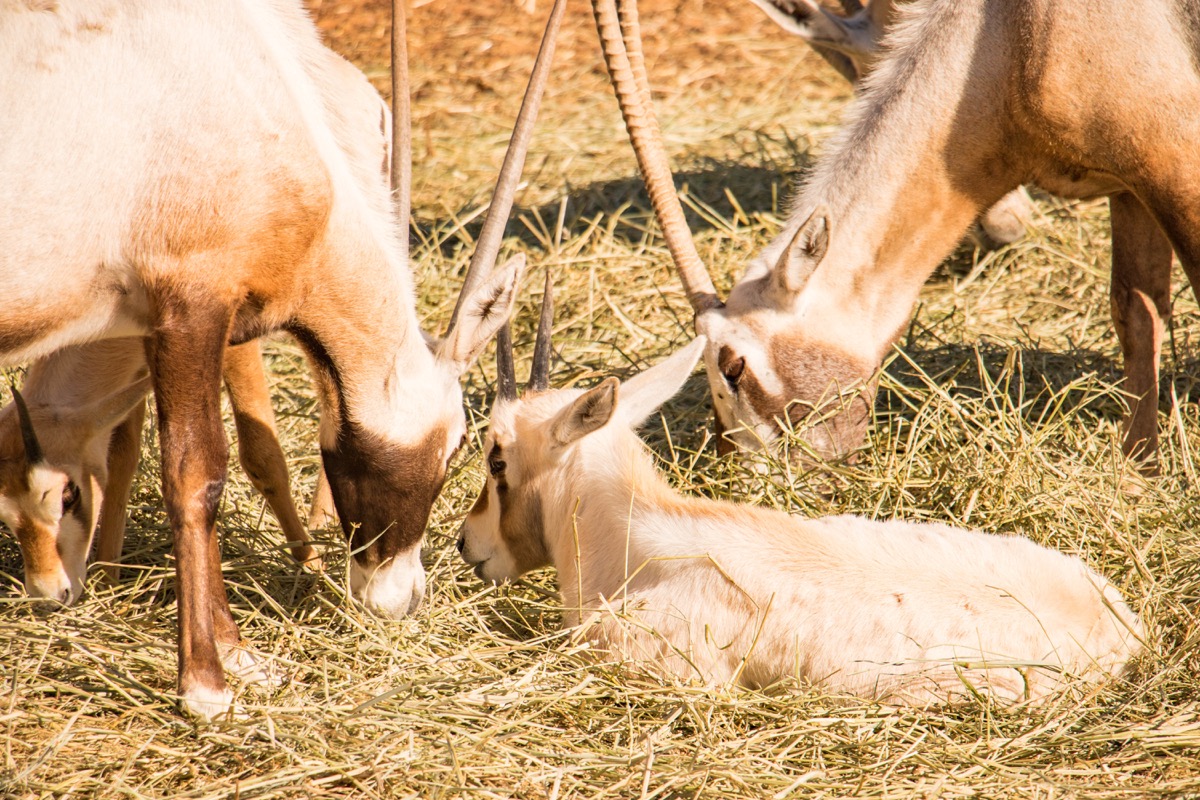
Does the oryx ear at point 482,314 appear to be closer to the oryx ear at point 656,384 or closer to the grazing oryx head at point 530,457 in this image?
the grazing oryx head at point 530,457

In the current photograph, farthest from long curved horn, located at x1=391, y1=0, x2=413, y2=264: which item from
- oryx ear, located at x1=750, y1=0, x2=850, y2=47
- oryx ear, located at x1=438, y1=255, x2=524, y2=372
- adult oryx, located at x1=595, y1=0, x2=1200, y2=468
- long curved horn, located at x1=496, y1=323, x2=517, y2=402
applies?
oryx ear, located at x1=750, y1=0, x2=850, y2=47

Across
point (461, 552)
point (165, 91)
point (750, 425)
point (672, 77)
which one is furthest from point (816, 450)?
point (672, 77)

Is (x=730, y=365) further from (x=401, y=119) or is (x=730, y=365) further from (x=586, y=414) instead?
(x=401, y=119)

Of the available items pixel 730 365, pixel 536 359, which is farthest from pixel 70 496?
pixel 730 365

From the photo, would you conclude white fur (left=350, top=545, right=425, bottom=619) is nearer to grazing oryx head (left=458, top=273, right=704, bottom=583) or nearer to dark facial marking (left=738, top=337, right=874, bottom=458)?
grazing oryx head (left=458, top=273, right=704, bottom=583)

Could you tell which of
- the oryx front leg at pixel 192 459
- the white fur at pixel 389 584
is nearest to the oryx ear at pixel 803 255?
the white fur at pixel 389 584

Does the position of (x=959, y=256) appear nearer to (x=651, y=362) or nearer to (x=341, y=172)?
(x=651, y=362)

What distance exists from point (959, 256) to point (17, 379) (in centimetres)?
543

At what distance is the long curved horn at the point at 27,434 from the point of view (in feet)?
12.8

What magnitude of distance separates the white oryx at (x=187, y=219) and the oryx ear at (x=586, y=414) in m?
0.45

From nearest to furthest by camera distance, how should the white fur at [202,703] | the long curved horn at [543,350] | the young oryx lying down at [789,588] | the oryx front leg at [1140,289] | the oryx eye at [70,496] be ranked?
the white fur at [202,703]
the young oryx lying down at [789,588]
the oryx eye at [70,496]
the long curved horn at [543,350]
the oryx front leg at [1140,289]

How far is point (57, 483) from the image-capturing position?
4297 millimetres

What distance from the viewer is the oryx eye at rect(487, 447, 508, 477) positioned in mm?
4352

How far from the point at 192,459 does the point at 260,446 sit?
1.22 m
